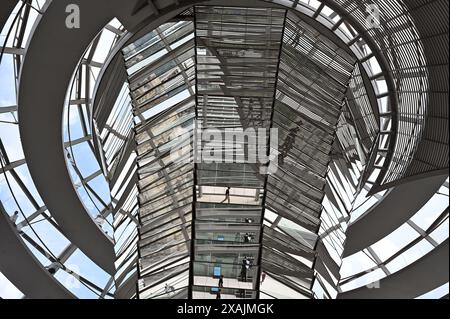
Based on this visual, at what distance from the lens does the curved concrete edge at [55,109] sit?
17781 mm

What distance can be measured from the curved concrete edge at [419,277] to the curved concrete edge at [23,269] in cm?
1177

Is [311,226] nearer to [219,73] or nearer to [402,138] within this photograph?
[219,73]

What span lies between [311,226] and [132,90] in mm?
5875

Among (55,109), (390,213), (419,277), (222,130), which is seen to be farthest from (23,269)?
(419,277)

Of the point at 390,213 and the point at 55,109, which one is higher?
the point at 55,109

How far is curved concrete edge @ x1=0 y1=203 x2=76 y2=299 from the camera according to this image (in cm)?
2092

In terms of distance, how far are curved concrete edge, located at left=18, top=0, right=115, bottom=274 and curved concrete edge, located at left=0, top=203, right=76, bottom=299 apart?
1770 millimetres

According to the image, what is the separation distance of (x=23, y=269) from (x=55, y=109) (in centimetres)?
571

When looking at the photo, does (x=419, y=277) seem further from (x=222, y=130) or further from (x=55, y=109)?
(x=55, y=109)

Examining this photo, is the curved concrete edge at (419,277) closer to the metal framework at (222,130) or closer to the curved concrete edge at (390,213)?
the curved concrete edge at (390,213)

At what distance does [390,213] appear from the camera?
84.9ft

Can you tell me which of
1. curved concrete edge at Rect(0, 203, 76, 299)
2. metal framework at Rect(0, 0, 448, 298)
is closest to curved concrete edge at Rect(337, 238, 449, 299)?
metal framework at Rect(0, 0, 448, 298)

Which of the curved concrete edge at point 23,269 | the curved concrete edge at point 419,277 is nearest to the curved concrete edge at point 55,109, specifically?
the curved concrete edge at point 23,269
